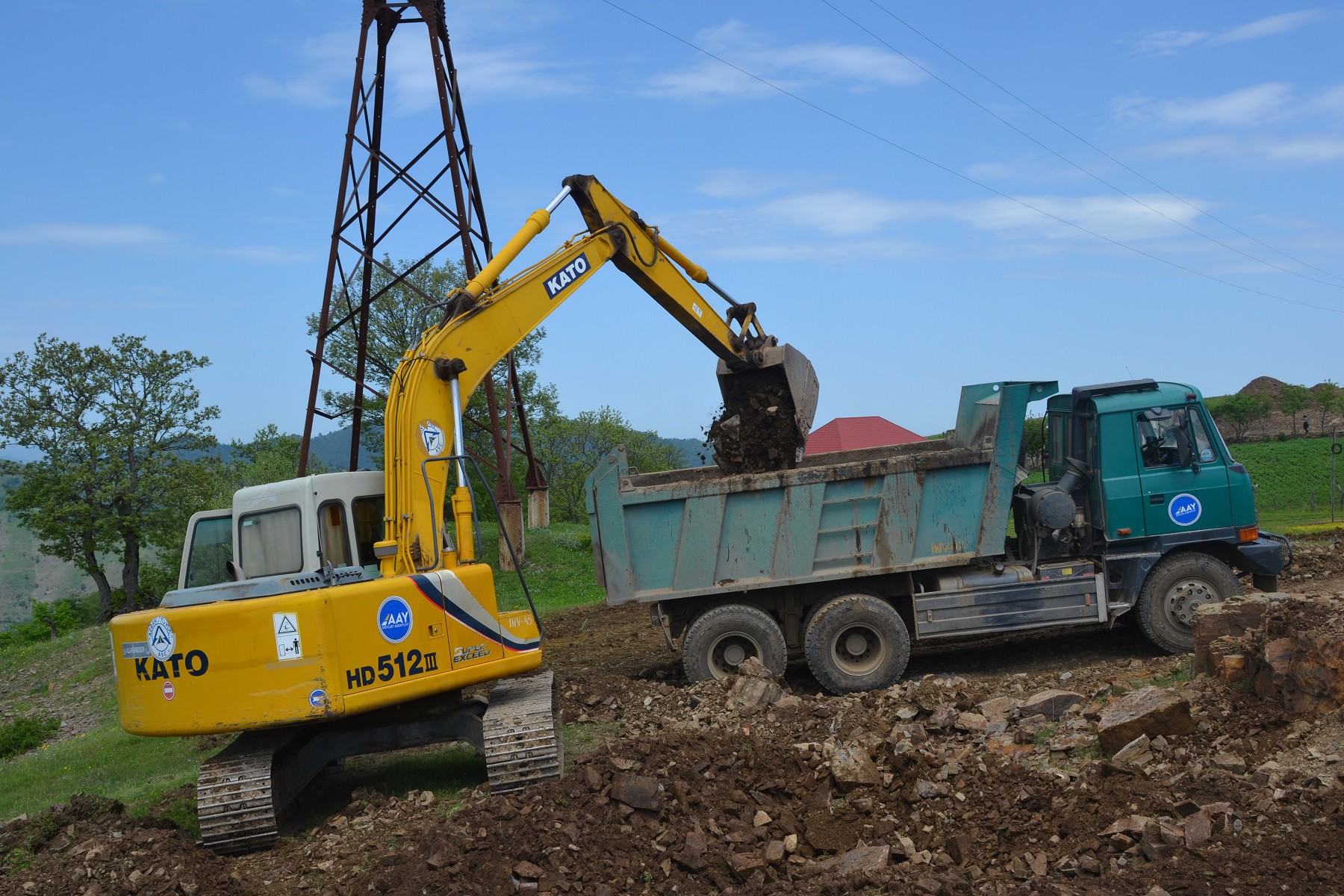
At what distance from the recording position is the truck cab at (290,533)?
285 inches

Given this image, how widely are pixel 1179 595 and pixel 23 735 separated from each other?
14.2 meters

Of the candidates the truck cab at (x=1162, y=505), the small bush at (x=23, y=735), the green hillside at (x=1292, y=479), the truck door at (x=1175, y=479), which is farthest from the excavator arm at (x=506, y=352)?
the green hillside at (x=1292, y=479)

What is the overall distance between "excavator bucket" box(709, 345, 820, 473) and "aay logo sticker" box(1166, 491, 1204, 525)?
3508mm

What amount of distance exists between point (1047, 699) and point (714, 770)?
2.57m

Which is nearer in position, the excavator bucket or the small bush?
the excavator bucket

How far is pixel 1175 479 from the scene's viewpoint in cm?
977

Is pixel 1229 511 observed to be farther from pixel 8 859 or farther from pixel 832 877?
pixel 8 859

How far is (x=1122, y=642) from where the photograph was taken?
420 inches

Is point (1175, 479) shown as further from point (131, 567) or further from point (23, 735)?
point (131, 567)

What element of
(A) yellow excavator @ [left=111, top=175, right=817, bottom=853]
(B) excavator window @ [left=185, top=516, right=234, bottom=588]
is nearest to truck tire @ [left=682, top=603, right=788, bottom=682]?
(A) yellow excavator @ [left=111, top=175, right=817, bottom=853]

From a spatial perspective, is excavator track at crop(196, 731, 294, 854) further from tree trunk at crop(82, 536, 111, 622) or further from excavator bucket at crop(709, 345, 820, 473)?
tree trunk at crop(82, 536, 111, 622)

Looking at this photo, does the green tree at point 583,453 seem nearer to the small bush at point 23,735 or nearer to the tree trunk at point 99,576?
the tree trunk at point 99,576

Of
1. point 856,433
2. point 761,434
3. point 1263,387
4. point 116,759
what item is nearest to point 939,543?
point 761,434

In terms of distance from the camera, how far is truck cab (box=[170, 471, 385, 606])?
23.8 ft
